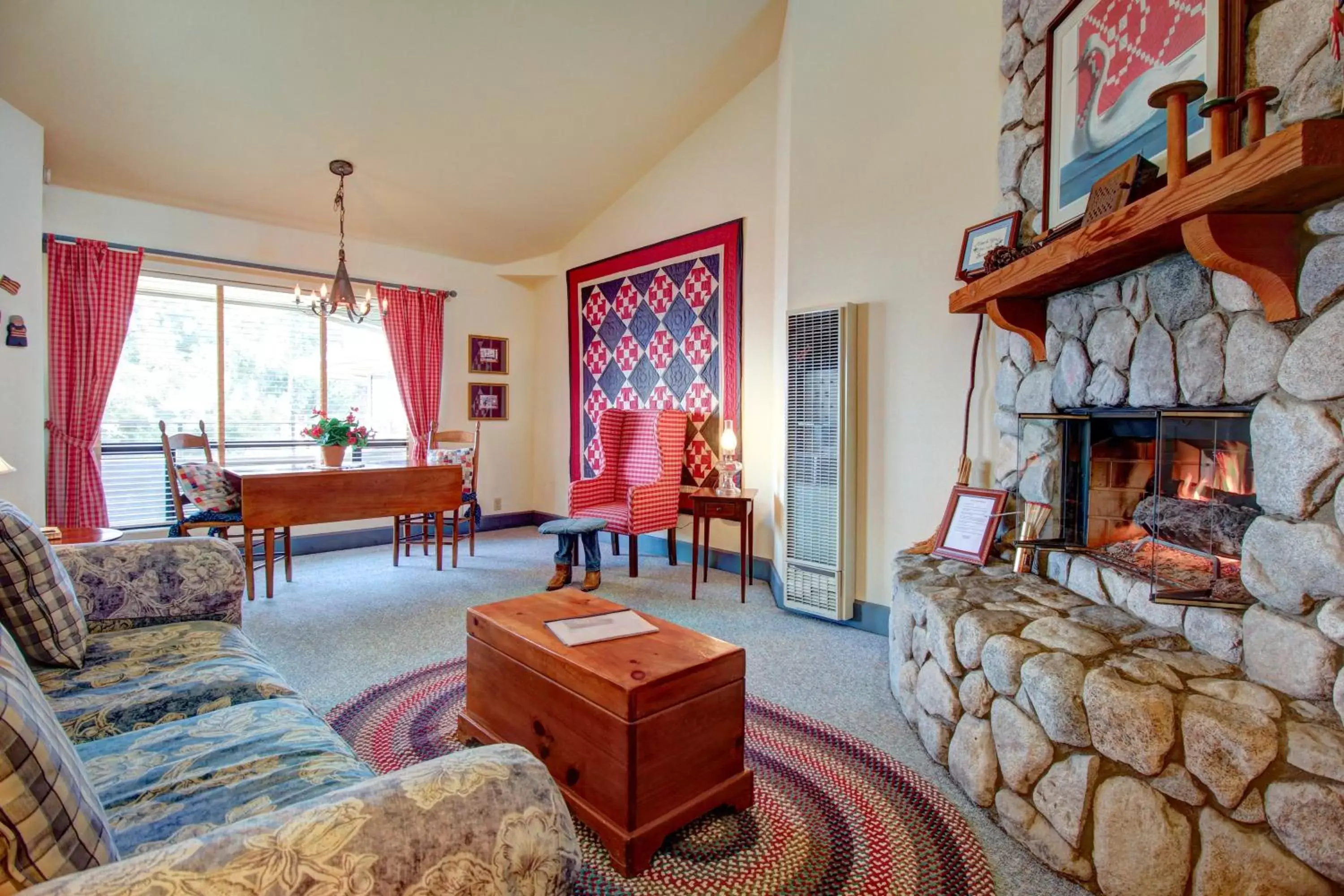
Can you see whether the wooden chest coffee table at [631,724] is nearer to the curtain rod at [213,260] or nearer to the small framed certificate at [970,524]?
the small framed certificate at [970,524]

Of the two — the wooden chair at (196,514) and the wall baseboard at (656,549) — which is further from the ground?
the wooden chair at (196,514)

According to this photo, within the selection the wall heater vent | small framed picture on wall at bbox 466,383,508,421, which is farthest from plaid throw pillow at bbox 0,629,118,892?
small framed picture on wall at bbox 466,383,508,421

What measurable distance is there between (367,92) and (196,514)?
2576mm

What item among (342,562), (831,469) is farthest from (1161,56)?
(342,562)

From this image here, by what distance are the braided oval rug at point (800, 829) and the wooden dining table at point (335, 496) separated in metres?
1.72

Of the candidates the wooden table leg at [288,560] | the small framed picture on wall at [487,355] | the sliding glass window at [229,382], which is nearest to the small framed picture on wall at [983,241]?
the wooden table leg at [288,560]

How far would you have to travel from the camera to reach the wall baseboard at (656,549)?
3031mm

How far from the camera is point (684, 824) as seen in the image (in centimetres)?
153

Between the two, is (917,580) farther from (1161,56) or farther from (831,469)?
(1161,56)

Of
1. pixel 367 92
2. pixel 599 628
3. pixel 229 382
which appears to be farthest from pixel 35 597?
pixel 229 382

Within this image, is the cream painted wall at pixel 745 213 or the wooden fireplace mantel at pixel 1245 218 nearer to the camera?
the wooden fireplace mantel at pixel 1245 218

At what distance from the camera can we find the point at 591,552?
3.81m

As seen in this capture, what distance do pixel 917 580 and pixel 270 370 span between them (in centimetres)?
464

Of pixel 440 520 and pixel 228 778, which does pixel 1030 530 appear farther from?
pixel 440 520
